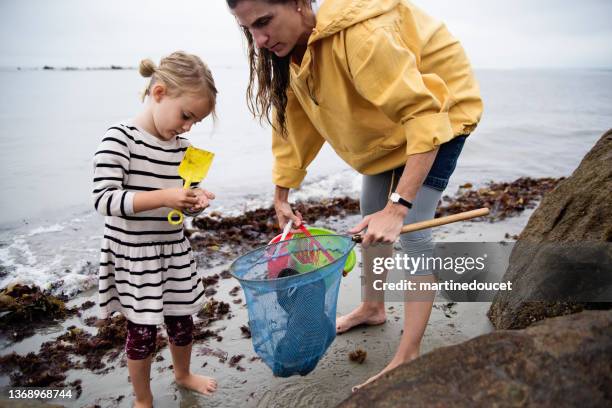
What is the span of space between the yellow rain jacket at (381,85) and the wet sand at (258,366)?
1253 mm

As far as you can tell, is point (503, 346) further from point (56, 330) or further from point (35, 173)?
point (35, 173)

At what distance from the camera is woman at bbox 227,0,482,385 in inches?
78.2

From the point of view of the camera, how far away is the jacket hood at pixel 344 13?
197cm

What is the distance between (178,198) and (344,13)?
45.5 inches

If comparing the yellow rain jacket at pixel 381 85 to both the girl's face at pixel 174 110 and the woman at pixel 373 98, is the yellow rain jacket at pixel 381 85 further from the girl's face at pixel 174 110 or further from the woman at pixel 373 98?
the girl's face at pixel 174 110

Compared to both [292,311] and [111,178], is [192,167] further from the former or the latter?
[292,311]

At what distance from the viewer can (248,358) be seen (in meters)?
3.00

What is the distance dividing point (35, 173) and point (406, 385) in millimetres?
9635

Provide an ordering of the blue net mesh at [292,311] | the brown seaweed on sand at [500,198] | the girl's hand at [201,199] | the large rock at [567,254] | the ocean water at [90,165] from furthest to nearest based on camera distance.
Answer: the brown seaweed on sand at [500,198]
the ocean water at [90,165]
the large rock at [567,254]
the girl's hand at [201,199]
the blue net mesh at [292,311]

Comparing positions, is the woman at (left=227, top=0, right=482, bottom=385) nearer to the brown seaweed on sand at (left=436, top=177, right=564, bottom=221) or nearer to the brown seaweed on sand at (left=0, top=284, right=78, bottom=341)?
the brown seaweed on sand at (left=0, top=284, right=78, bottom=341)

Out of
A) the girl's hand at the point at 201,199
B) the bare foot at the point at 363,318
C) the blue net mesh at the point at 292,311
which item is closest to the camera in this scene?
the blue net mesh at the point at 292,311

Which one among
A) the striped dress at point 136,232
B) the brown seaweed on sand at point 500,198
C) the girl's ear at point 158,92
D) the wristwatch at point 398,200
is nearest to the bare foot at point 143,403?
the striped dress at point 136,232

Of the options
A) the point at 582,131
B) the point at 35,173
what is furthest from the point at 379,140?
the point at 582,131

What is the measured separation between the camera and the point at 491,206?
6199 millimetres
